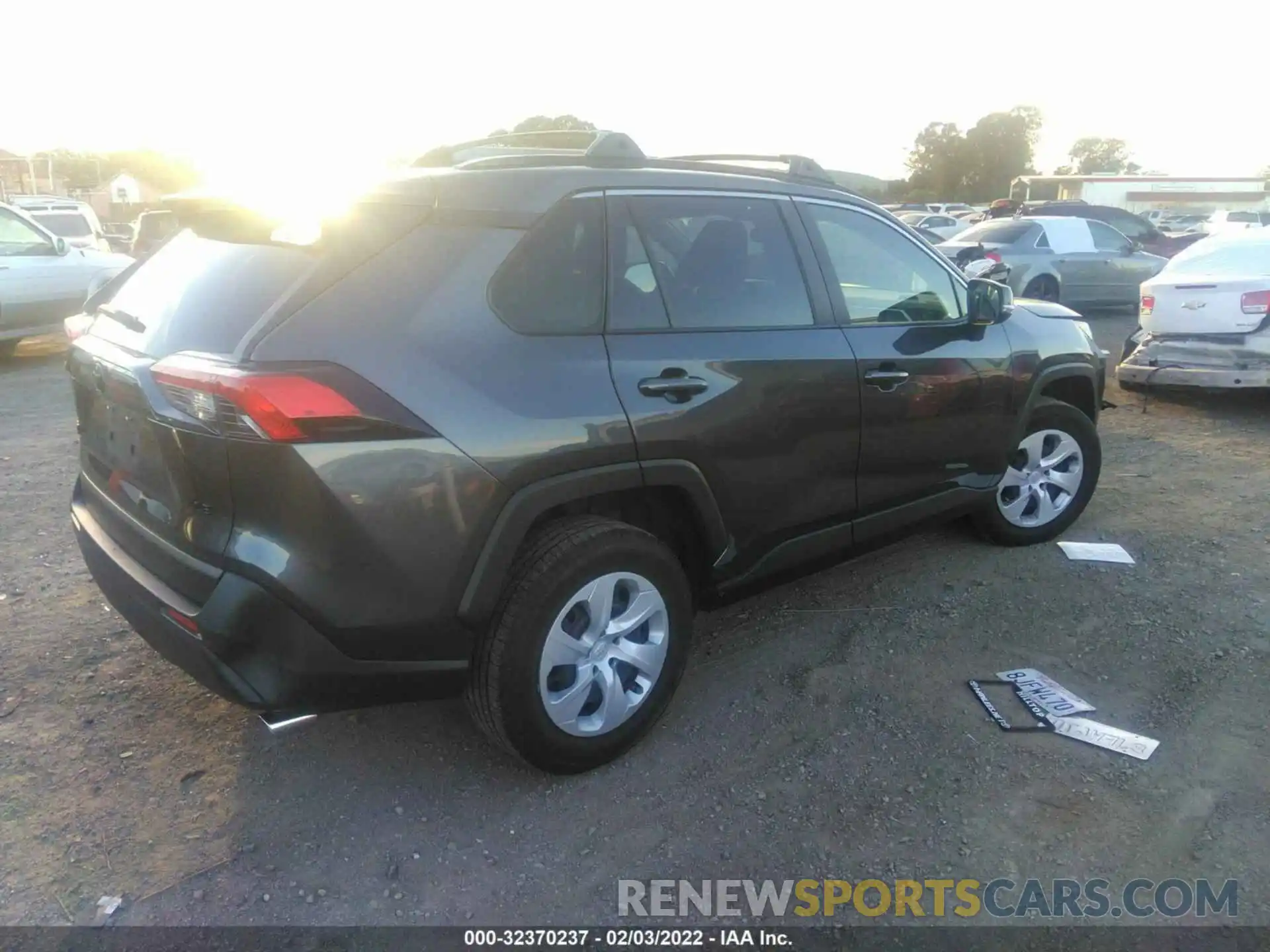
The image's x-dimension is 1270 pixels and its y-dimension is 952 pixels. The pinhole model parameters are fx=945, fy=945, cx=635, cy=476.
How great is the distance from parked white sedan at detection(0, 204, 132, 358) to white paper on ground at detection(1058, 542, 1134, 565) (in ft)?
31.1

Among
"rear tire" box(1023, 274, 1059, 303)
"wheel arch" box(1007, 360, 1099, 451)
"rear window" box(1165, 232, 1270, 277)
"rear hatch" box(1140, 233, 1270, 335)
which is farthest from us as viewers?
"rear tire" box(1023, 274, 1059, 303)

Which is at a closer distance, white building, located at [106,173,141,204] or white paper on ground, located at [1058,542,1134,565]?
white paper on ground, located at [1058,542,1134,565]

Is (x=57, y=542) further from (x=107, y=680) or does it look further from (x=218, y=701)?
(x=218, y=701)

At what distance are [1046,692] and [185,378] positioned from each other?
9.97ft

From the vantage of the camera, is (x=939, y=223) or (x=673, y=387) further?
(x=939, y=223)

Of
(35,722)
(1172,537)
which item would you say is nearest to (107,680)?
(35,722)

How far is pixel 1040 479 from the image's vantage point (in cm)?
476

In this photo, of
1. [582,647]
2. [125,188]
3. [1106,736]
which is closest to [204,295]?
[582,647]

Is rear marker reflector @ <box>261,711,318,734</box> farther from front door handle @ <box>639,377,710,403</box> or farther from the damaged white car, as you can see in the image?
the damaged white car

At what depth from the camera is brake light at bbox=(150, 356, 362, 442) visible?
7.50 ft

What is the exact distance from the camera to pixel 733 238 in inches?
131

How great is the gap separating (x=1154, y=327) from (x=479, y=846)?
292 inches

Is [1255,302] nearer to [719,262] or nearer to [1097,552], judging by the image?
[1097,552]

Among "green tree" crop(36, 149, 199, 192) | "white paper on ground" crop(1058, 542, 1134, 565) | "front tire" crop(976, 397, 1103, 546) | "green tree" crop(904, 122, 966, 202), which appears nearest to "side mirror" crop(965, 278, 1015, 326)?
"front tire" crop(976, 397, 1103, 546)
